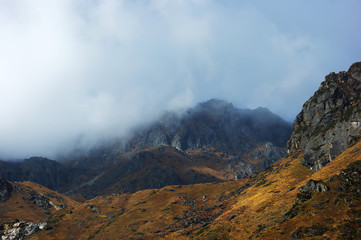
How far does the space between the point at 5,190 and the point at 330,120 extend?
200m

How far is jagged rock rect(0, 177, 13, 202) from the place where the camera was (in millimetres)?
155925

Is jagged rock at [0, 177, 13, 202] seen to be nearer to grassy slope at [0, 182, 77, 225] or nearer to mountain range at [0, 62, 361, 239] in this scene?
mountain range at [0, 62, 361, 239]

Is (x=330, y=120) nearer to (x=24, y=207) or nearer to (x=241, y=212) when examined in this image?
(x=241, y=212)

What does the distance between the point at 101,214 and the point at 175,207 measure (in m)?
40.4

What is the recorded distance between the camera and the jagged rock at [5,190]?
15593 centimetres

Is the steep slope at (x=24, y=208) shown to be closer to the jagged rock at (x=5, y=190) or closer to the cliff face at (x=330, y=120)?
the jagged rock at (x=5, y=190)

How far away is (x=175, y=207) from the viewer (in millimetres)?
121250

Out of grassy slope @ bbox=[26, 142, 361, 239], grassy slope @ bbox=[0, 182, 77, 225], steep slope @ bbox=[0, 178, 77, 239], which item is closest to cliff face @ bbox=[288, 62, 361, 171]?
grassy slope @ bbox=[26, 142, 361, 239]

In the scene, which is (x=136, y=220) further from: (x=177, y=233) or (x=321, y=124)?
(x=321, y=124)

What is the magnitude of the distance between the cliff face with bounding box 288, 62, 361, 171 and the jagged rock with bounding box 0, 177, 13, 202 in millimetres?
176607

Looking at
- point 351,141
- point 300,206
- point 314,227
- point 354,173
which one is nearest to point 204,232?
point 300,206

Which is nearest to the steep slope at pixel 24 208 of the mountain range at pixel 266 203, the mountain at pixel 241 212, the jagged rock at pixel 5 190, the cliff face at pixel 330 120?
the jagged rock at pixel 5 190

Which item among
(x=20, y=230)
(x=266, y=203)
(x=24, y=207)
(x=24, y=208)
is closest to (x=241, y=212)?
(x=266, y=203)

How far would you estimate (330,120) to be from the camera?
112688 mm
